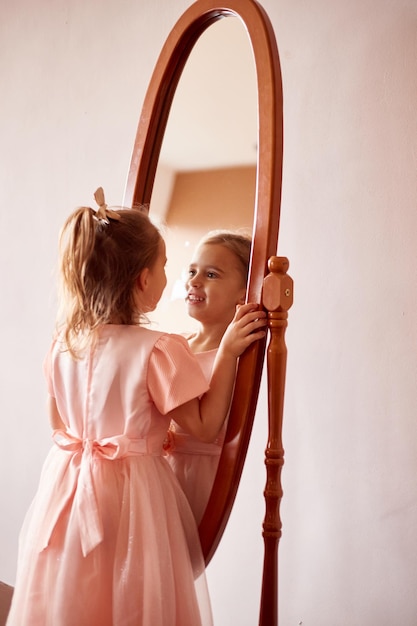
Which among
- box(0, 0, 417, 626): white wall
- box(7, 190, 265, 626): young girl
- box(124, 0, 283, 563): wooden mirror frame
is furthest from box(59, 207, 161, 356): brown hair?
box(0, 0, 417, 626): white wall

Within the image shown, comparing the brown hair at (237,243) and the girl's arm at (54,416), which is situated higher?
the brown hair at (237,243)

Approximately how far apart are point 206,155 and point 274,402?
1.68 ft

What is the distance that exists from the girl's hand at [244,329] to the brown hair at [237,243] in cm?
10

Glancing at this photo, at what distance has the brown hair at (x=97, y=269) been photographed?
1336mm

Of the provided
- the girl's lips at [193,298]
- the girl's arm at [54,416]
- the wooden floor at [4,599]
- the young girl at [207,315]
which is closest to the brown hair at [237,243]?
the young girl at [207,315]

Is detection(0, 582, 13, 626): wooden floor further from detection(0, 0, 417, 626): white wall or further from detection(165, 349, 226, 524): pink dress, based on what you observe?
detection(165, 349, 226, 524): pink dress

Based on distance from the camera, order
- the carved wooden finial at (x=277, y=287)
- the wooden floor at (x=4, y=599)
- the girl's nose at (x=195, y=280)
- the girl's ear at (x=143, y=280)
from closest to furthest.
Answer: the carved wooden finial at (x=277, y=287), the girl's ear at (x=143, y=280), the girl's nose at (x=195, y=280), the wooden floor at (x=4, y=599)

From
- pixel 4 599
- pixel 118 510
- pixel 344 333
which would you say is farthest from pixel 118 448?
pixel 4 599

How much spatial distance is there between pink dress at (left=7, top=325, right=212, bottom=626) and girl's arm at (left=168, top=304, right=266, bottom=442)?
1.2 inches

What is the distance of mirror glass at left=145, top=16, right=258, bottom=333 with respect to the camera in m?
1.43

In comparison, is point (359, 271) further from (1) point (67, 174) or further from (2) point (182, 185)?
(1) point (67, 174)

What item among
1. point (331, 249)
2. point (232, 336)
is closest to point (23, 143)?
point (331, 249)

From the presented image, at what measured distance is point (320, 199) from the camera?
167 centimetres

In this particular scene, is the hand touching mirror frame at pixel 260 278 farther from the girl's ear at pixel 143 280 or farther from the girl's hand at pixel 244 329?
the girl's ear at pixel 143 280
